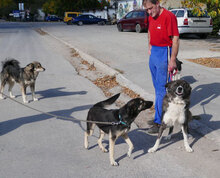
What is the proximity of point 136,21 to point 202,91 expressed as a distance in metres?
18.7

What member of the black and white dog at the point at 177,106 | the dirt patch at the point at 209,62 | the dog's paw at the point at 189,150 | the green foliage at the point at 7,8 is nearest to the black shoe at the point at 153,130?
the black and white dog at the point at 177,106

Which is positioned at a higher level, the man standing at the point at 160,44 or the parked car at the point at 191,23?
the parked car at the point at 191,23

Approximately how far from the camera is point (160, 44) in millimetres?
4539

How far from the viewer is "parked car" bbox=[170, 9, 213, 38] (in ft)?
58.5

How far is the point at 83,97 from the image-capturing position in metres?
7.09

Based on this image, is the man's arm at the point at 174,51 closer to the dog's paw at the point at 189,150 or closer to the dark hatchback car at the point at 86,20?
the dog's paw at the point at 189,150

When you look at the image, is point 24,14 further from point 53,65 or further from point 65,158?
point 65,158

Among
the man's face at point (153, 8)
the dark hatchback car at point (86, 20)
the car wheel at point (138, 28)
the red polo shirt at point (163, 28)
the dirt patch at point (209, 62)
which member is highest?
the dark hatchback car at point (86, 20)

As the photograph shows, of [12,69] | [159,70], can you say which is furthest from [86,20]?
[159,70]

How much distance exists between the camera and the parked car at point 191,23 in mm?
17828

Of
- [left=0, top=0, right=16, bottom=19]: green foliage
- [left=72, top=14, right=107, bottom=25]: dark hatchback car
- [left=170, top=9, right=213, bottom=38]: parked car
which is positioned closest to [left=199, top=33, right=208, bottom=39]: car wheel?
[left=170, top=9, right=213, bottom=38]: parked car

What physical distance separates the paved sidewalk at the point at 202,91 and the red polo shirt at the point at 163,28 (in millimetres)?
1580

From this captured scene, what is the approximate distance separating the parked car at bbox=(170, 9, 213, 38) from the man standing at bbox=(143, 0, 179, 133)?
46.1 feet

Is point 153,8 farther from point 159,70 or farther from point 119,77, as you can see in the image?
point 119,77
